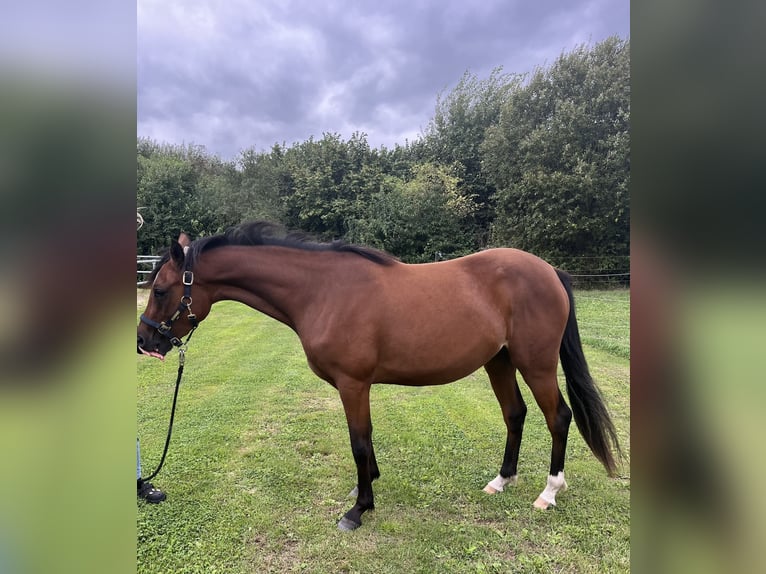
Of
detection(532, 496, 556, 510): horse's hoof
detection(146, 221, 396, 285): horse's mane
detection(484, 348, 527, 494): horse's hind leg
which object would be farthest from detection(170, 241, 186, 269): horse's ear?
detection(532, 496, 556, 510): horse's hoof

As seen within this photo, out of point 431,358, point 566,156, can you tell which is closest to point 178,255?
point 431,358

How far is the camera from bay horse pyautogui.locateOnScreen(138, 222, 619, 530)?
260cm

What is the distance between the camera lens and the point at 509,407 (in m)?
3.17

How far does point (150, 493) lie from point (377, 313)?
6.87ft

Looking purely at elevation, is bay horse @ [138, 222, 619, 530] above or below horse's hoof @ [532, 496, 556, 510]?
above

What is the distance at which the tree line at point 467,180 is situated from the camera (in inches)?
502

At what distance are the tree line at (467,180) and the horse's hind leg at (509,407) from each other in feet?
19.4

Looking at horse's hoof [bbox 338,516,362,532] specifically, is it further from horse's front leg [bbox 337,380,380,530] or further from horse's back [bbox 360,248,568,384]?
horse's back [bbox 360,248,568,384]

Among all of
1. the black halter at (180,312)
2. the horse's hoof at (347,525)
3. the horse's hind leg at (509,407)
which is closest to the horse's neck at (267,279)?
the black halter at (180,312)

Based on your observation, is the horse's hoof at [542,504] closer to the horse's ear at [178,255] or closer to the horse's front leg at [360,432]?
the horse's front leg at [360,432]

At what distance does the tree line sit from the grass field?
230 inches

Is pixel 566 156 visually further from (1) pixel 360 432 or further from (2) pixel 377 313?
(1) pixel 360 432
